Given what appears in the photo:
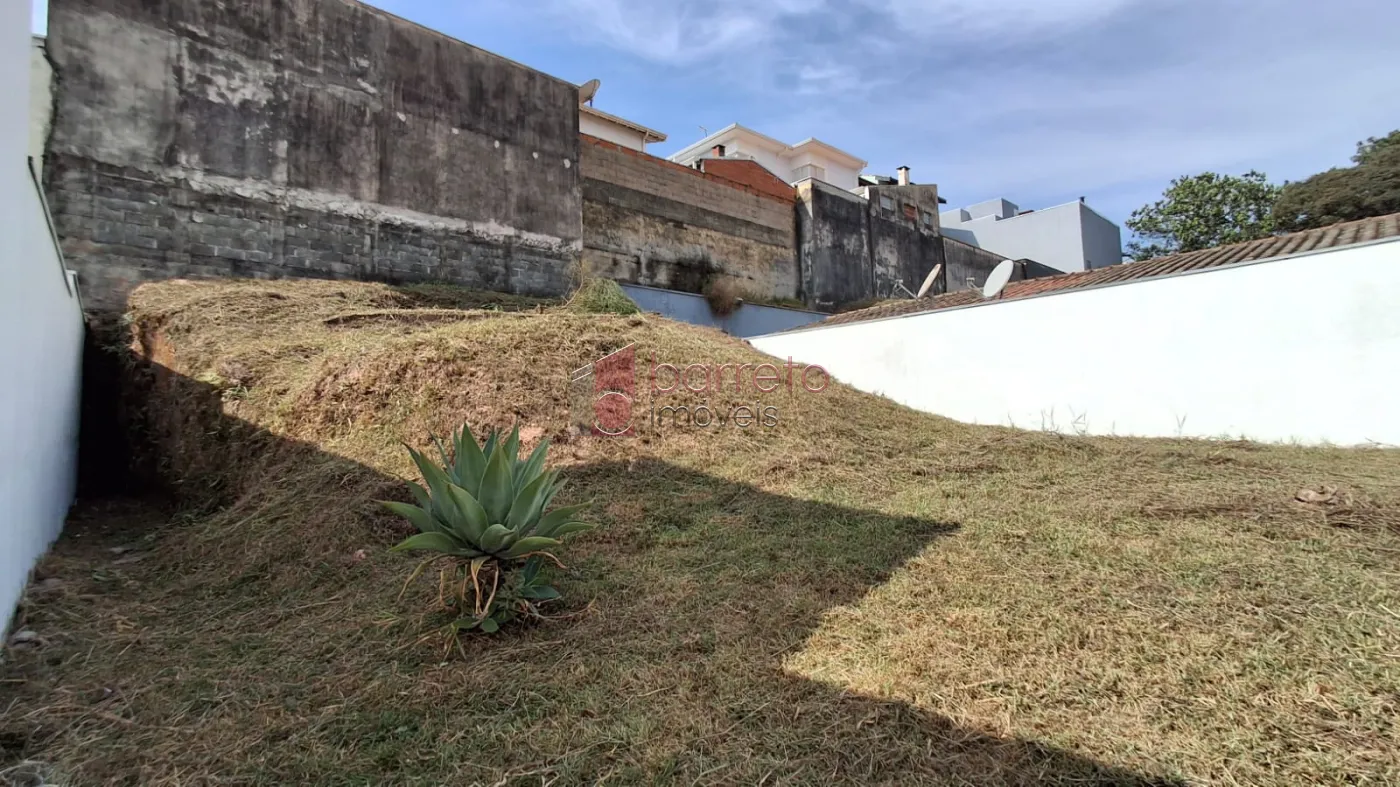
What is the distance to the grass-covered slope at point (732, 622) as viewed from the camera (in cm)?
189

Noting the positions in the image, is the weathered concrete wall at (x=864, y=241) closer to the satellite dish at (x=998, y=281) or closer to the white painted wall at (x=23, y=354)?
the satellite dish at (x=998, y=281)

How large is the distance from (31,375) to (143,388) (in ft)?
11.5

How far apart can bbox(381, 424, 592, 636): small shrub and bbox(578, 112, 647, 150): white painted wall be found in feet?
58.7

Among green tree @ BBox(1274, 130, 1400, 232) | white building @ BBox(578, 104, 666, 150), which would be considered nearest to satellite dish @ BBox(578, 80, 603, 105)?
white building @ BBox(578, 104, 666, 150)

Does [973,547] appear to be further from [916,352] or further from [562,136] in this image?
[562,136]

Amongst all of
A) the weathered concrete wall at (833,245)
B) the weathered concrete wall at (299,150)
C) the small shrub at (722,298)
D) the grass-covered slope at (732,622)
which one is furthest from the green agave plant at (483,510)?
the weathered concrete wall at (833,245)

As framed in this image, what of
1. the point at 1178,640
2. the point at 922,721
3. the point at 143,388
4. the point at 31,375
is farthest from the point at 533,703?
the point at 143,388

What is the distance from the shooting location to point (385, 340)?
626 centimetres

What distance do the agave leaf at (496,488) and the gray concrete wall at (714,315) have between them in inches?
399

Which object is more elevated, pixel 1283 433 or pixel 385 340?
pixel 385 340

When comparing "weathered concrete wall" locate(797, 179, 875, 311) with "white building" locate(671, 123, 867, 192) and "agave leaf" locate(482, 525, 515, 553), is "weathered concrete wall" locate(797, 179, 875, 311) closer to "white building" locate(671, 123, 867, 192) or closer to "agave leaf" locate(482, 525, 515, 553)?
"white building" locate(671, 123, 867, 192)

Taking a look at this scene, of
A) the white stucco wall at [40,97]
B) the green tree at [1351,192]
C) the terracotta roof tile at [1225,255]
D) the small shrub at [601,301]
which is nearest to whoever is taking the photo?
the terracotta roof tile at [1225,255]

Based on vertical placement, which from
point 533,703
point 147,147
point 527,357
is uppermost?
point 147,147

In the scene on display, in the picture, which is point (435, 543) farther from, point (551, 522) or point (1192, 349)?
point (1192, 349)
